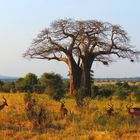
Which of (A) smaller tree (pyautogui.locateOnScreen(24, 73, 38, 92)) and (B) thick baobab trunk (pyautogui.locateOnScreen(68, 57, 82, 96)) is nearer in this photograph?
(B) thick baobab trunk (pyautogui.locateOnScreen(68, 57, 82, 96))

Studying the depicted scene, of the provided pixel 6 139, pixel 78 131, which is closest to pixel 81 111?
pixel 78 131

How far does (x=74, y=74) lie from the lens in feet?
90.1

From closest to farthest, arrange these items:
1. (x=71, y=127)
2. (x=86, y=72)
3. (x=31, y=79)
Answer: (x=71, y=127) < (x=86, y=72) < (x=31, y=79)

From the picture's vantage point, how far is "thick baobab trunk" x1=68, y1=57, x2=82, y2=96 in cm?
2717

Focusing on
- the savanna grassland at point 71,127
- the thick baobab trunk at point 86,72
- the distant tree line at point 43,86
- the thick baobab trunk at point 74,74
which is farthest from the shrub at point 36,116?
the thick baobab trunk at point 86,72

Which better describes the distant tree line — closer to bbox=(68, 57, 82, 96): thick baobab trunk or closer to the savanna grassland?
bbox=(68, 57, 82, 96): thick baobab trunk

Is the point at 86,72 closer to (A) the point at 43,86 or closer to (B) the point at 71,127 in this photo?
(A) the point at 43,86

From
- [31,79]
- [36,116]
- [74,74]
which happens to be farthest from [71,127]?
[31,79]

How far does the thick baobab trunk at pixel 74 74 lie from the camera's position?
27.2 metres

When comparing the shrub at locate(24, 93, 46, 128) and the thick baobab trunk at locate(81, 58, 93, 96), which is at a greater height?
the thick baobab trunk at locate(81, 58, 93, 96)

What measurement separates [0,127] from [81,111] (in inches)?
144

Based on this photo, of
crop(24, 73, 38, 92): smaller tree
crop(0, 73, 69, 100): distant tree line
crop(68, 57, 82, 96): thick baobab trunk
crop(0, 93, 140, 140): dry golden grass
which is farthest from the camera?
crop(24, 73, 38, 92): smaller tree

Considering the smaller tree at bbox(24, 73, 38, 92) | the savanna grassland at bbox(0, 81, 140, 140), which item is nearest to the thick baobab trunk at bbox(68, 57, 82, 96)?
the smaller tree at bbox(24, 73, 38, 92)

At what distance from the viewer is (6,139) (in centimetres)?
899
